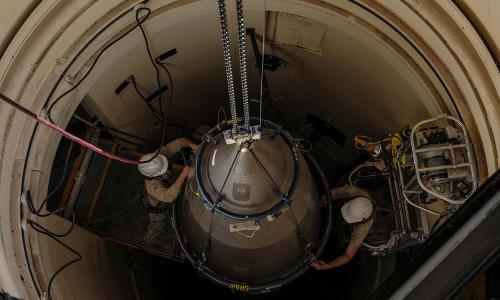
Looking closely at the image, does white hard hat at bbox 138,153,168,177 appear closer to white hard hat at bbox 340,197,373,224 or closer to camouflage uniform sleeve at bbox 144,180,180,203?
camouflage uniform sleeve at bbox 144,180,180,203

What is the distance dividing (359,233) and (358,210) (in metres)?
0.38

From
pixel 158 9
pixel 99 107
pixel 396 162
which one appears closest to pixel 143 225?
pixel 99 107

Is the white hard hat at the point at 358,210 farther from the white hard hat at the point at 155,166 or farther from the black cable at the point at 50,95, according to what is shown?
the black cable at the point at 50,95

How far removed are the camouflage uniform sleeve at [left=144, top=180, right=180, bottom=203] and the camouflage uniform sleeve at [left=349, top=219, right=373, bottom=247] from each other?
1.58m

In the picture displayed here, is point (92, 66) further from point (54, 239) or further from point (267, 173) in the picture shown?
point (267, 173)

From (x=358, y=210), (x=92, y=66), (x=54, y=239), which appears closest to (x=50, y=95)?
(x=92, y=66)

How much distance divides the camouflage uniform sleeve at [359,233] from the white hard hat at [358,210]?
0.52ft

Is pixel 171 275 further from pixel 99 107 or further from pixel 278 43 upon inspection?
pixel 278 43

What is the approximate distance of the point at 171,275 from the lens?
604 cm

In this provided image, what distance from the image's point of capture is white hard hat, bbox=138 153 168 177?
4.02 m

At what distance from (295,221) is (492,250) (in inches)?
72.3

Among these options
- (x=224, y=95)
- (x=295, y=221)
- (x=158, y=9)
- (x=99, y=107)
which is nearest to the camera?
(x=295, y=221)

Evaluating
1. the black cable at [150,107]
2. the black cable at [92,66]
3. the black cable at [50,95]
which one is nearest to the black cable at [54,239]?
the black cable at [50,95]

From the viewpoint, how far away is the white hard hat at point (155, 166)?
4.02 m
